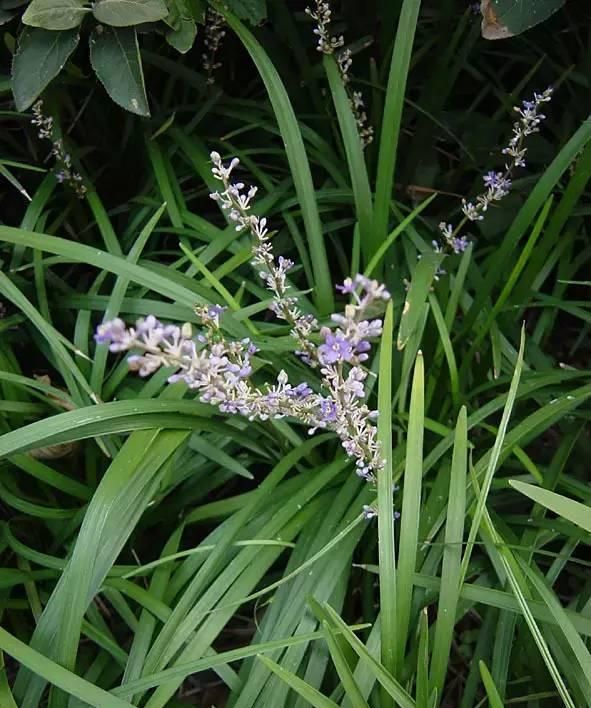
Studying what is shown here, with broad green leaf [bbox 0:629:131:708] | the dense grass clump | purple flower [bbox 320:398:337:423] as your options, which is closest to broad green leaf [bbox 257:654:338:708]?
the dense grass clump

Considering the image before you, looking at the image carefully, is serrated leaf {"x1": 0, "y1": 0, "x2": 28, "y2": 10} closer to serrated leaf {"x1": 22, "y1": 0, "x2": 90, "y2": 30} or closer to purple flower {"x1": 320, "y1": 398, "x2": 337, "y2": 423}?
serrated leaf {"x1": 22, "y1": 0, "x2": 90, "y2": 30}

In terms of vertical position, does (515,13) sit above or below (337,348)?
above

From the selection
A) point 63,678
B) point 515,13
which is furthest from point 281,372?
point 515,13

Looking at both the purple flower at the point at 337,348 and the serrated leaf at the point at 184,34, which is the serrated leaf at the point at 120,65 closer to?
the serrated leaf at the point at 184,34

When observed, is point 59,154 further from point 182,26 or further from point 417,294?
point 417,294

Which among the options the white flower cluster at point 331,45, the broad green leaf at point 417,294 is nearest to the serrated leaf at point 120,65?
the white flower cluster at point 331,45

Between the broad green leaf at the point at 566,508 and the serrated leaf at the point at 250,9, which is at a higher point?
the serrated leaf at the point at 250,9

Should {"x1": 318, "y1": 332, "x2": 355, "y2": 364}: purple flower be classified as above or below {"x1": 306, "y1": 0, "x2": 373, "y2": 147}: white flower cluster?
below
